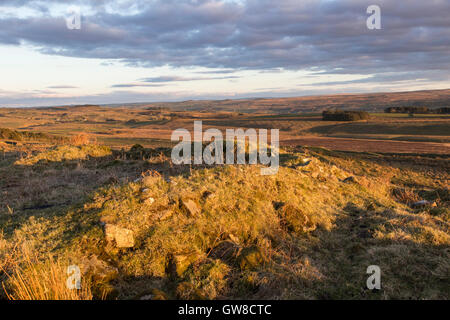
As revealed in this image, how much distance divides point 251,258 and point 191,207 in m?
1.55

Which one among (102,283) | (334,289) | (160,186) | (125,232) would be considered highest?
(160,186)

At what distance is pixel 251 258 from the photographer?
487cm

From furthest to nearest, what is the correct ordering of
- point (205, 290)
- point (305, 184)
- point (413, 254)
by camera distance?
1. point (305, 184)
2. point (413, 254)
3. point (205, 290)

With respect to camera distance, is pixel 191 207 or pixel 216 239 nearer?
pixel 216 239

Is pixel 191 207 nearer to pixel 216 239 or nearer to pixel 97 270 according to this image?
pixel 216 239

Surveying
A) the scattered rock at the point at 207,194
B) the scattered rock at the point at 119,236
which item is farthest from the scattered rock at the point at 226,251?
the scattered rock at the point at 119,236

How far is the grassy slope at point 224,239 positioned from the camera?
4273 mm

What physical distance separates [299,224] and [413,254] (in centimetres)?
207

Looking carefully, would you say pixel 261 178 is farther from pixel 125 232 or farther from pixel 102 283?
pixel 102 283

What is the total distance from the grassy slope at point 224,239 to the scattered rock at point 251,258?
2 centimetres

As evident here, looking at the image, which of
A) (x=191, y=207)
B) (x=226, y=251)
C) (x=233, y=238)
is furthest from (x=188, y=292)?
(x=191, y=207)
